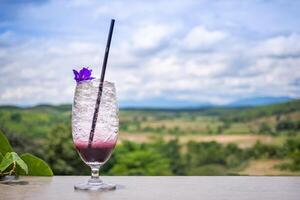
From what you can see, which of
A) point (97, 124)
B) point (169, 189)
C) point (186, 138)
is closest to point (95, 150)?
point (97, 124)

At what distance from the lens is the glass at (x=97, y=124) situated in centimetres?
108

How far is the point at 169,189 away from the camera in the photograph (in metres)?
1.05

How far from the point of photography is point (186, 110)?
38.2 feet

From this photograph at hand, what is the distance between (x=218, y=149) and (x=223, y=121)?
2.40ft

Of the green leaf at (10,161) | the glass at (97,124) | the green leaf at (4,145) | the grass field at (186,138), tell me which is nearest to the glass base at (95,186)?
the glass at (97,124)

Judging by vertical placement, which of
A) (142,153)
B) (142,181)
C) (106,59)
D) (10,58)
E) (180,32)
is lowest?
(142,153)

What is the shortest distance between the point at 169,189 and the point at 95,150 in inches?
5.9

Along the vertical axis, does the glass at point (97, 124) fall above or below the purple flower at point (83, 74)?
below

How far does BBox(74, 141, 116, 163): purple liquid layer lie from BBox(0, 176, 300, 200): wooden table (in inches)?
2.5

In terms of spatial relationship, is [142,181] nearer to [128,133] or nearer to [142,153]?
[128,133]

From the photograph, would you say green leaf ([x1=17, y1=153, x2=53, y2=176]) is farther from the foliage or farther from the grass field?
the grass field

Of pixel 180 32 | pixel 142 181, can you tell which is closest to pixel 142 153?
pixel 180 32

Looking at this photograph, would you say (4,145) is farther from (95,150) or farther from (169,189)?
(169,189)

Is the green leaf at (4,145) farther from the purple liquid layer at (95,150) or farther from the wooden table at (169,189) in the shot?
the purple liquid layer at (95,150)
